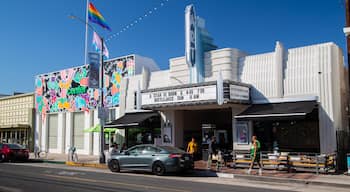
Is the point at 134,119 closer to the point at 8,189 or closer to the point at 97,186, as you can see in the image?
the point at 97,186

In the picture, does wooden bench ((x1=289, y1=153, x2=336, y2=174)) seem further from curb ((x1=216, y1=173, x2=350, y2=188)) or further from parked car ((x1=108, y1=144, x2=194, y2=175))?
parked car ((x1=108, y1=144, x2=194, y2=175))

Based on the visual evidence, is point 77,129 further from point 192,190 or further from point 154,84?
point 192,190

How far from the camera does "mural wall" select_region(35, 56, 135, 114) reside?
27.7m

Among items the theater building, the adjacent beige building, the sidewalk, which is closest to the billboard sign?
the theater building

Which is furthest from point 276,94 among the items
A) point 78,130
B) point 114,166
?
point 78,130

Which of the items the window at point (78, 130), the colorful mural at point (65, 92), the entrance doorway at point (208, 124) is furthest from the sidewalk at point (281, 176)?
the window at point (78, 130)

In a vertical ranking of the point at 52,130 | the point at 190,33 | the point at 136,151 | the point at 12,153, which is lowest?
the point at 12,153

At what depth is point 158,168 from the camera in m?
16.1

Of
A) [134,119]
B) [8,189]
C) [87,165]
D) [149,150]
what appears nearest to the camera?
[8,189]

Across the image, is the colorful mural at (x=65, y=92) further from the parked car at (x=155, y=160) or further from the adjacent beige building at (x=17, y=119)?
the parked car at (x=155, y=160)

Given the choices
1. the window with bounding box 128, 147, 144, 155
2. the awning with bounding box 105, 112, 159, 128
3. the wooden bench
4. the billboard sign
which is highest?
the billboard sign

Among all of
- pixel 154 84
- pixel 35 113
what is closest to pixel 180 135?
pixel 154 84

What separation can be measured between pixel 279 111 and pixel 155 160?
6.09 metres

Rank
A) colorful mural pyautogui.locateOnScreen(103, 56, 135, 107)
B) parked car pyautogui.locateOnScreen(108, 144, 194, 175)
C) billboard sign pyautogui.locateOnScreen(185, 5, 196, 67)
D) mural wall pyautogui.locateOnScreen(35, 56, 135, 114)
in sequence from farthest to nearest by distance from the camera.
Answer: mural wall pyautogui.locateOnScreen(35, 56, 135, 114)
colorful mural pyautogui.locateOnScreen(103, 56, 135, 107)
billboard sign pyautogui.locateOnScreen(185, 5, 196, 67)
parked car pyautogui.locateOnScreen(108, 144, 194, 175)
